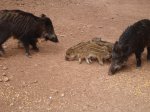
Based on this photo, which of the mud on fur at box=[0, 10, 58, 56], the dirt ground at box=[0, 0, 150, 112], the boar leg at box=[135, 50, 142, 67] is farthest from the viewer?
the mud on fur at box=[0, 10, 58, 56]

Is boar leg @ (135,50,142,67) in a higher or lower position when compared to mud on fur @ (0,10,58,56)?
lower

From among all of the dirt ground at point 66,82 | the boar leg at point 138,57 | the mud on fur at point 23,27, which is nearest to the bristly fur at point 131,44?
the boar leg at point 138,57

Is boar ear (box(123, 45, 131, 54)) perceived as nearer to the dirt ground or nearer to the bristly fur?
the bristly fur

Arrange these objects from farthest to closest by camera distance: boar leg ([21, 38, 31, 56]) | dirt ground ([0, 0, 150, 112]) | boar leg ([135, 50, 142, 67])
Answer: boar leg ([21, 38, 31, 56]) → boar leg ([135, 50, 142, 67]) → dirt ground ([0, 0, 150, 112])

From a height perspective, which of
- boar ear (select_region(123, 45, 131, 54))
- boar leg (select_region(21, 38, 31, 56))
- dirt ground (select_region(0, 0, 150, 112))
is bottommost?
dirt ground (select_region(0, 0, 150, 112))

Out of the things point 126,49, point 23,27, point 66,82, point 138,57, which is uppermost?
point 23,27

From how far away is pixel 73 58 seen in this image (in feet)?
27.7

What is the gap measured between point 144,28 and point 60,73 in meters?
2.23

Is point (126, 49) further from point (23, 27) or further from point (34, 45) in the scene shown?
point (23, 27)

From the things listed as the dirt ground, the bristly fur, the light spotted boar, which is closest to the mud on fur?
the dirt ground

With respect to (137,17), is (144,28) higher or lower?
higher

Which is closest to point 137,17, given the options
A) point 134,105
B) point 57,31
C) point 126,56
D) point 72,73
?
point 57,31

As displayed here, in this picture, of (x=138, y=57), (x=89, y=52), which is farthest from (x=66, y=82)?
(x=138, y=57)

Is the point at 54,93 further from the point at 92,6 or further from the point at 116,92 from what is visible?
the point at 92,6
